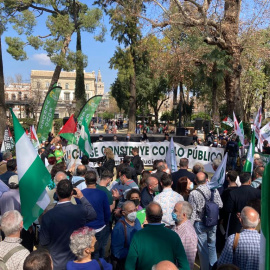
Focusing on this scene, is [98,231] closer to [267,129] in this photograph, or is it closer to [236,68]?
[267,129]

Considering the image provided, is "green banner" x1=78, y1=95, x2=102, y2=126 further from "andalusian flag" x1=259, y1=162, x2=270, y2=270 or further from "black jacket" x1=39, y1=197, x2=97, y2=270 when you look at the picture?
"andalusian flag" x1=259, y1=162, x2=270, y2=270

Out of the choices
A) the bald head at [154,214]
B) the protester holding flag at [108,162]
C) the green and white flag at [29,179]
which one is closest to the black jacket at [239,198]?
the bald head at [154,214]

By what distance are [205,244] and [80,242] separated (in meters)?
2.50

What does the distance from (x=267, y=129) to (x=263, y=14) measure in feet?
23.5

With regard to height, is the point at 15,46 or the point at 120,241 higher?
the point at 15,46

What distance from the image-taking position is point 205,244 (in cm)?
466

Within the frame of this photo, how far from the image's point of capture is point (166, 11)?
1438cm

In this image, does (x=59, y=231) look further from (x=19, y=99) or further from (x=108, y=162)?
(x=19, y=99)

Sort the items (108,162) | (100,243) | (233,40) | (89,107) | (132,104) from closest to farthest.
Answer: (100,243) < (108,162) < (89,107) < (233,40) < (132,104)

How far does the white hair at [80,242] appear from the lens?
9.02 ft

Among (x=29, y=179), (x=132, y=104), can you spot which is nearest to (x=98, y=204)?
(x=29, y=179)

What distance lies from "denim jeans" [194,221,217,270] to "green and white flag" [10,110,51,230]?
227 centimetres

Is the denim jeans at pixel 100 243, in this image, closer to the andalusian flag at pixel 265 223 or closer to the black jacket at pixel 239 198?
the black jacket at pixel 239 198

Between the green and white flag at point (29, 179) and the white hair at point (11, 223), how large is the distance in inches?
6.2
